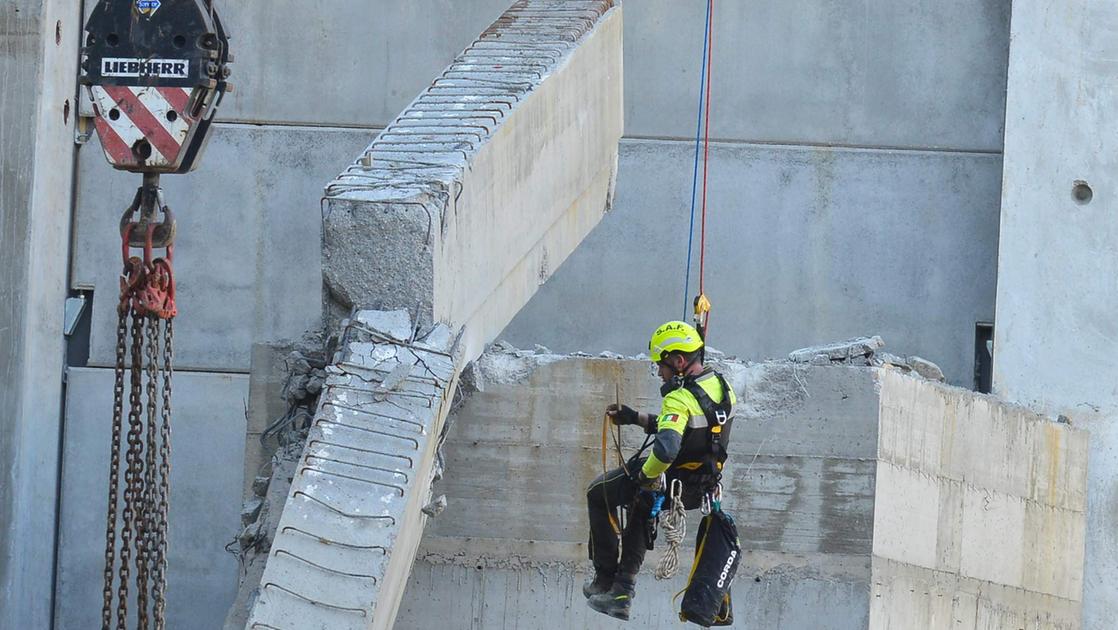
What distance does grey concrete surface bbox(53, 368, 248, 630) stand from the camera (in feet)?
46.2

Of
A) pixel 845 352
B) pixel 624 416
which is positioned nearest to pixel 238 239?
pixel 845 352

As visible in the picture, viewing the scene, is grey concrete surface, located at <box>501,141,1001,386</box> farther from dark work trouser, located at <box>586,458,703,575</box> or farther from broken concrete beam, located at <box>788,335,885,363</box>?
dark work trouser, located at <box>586,458,703,575</box>

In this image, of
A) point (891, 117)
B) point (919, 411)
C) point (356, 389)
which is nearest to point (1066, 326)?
point (891, 117)

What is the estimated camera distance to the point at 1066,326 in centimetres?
1381

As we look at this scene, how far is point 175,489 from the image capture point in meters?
14.1

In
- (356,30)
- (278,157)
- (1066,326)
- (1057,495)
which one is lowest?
(1057,495)

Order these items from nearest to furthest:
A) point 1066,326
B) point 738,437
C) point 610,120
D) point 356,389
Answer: point 356,389
point 738,437
point 610,120
point 1066,326

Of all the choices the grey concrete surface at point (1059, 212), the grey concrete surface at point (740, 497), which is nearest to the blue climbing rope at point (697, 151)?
the grey concrete surface at point (1059, 212)

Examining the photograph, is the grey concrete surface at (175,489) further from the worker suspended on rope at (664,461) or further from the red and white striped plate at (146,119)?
the red and white striped plate at (146,119)

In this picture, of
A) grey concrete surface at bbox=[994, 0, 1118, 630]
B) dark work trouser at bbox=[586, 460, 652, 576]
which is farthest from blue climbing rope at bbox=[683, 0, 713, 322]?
dark work trouser at bbox=[586, 460, 652, 576]

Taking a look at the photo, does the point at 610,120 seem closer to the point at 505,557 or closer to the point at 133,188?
the point at 505,557

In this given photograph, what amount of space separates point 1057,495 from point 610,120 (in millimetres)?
4066

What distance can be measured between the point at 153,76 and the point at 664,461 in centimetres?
317

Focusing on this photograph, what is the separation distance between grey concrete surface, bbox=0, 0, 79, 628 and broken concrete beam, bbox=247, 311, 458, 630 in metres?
5.90
